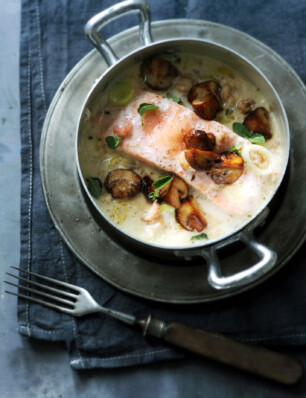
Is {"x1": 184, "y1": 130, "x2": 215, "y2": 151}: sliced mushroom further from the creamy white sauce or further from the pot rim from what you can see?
the pot rim

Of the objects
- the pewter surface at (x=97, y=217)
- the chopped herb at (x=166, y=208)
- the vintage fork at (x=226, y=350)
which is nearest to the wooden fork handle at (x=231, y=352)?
the vintage fork at (x=226, y=350)

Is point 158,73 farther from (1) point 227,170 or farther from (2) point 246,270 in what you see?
(2) point 246,270

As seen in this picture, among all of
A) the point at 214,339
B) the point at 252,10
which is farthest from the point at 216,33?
the point at 214,339

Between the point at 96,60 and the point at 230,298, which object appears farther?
the point at 96,60

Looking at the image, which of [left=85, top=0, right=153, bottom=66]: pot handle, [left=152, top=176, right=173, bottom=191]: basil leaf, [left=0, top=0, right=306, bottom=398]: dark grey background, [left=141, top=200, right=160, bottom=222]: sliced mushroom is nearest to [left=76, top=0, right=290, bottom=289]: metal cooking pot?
[left=85, top=0, right=153, bottom=66]: pot handle

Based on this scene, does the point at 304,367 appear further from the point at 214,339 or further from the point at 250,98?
the point at 250,98

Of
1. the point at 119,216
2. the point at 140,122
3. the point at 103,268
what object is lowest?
the point at 103,268
